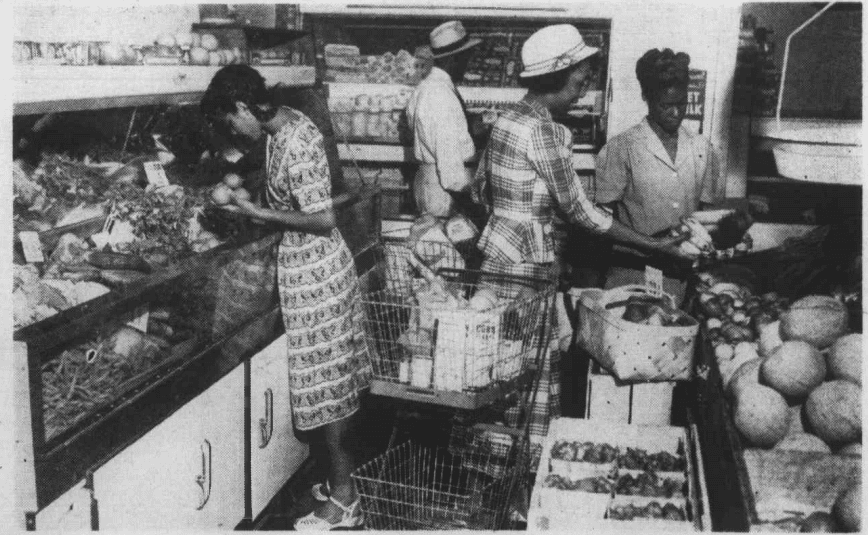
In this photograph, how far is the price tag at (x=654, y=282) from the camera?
3129 millimetres

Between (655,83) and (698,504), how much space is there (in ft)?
5.77

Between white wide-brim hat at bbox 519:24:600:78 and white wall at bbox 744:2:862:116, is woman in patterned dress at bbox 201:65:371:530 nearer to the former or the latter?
white wide-brim hat at bbox 519:24:600:78

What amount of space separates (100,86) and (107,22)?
157 centimetres

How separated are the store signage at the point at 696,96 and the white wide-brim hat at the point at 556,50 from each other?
1915 mm

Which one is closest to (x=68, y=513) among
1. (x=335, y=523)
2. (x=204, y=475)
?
(x=204, y=475)

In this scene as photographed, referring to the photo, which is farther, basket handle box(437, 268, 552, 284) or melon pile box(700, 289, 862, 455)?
basket handle box(437, 268, 552, 284)

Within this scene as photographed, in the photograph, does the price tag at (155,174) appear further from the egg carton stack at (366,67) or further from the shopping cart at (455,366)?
the egg carton stack at (366,67)

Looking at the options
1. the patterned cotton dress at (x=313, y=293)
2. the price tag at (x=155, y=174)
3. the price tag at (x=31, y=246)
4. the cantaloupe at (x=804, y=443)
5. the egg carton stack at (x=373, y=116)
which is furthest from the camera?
the egg carton stack at (x=373, y=116)

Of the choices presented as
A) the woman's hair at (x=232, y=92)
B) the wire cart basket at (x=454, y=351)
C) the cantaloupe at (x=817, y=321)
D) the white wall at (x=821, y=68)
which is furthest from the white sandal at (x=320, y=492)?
the white wall at (x=821, y=68)

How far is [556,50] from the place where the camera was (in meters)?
2.81

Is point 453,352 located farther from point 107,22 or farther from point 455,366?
point 107,22

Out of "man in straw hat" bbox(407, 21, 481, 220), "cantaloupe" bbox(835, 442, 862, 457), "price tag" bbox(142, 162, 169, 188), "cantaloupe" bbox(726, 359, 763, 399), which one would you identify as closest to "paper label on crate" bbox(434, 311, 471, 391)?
"cantaloupe" bbox(726, 359, 763, 399)

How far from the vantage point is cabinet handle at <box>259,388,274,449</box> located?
3.11 m

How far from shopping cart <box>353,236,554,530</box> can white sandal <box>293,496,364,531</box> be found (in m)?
0.16
